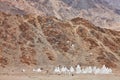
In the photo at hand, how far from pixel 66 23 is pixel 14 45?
25.4m

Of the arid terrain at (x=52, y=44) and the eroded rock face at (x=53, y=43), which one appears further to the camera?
the eroded rock face at (x=53, y=43)

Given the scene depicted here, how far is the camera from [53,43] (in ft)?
457

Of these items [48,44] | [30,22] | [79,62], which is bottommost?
[79,62]

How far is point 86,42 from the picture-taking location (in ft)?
466

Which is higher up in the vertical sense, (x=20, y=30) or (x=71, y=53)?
(x=20, y=30)

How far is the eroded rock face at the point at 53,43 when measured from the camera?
128500 mm

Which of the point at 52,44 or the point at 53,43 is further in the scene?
the point at 53,43

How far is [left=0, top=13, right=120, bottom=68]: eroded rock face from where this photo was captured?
422ft

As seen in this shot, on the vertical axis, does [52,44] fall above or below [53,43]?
below

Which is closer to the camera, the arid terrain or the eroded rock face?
the arid terrain

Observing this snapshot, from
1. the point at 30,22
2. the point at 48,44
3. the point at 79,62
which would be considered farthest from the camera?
the point at 30,22

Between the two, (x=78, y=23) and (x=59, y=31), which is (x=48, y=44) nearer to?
(x=59, y=31)

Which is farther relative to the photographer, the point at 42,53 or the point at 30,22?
the point at 30,22

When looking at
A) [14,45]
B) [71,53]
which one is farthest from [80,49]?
[14,45]
